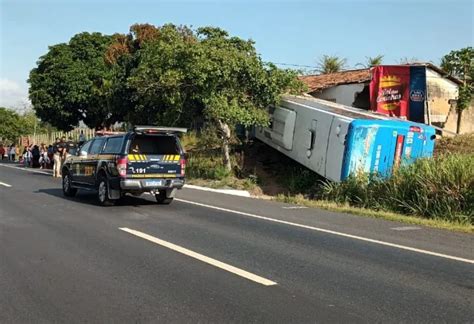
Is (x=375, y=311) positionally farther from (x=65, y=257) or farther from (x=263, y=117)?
(x=263, y=117)

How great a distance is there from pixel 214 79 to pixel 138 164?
7.67 metres

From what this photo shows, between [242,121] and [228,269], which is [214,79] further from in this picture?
[228,269]

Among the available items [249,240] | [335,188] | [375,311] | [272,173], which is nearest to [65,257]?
[249,240]

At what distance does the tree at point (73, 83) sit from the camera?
1348 inches

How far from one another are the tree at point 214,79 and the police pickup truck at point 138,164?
6.32 metres

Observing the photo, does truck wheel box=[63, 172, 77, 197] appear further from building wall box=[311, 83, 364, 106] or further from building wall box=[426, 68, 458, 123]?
building wall box=[426, 68, 458, 123]

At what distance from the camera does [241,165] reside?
78.1 feet

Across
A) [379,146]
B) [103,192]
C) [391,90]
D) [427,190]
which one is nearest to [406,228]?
[427,190]

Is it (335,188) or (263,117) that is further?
(263,117)

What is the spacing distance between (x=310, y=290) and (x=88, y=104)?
31353 millimetres

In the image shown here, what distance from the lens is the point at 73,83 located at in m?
34.0

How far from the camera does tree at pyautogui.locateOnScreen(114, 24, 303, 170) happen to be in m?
20.2

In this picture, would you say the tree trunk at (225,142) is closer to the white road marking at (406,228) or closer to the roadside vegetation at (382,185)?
the roadside vegetation at (382,185)

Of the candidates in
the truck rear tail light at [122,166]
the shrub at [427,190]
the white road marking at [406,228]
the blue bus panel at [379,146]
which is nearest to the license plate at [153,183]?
the truck rear tail light at [122,166]
